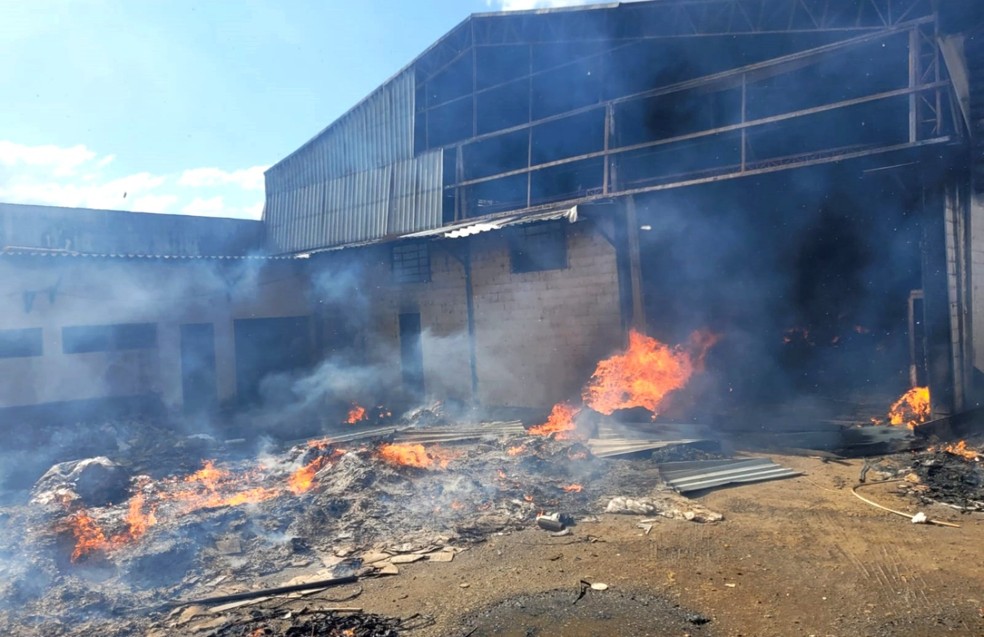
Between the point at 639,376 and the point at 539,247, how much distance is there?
3774mm

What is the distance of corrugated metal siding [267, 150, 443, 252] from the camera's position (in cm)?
1702

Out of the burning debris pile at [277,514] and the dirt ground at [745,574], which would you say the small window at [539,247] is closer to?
the burning debris pile at [277,514]

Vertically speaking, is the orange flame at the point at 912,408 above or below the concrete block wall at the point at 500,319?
below

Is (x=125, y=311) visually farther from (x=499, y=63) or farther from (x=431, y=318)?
(x=499, y=63)

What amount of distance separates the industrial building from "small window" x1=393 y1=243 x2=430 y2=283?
0.25 ft

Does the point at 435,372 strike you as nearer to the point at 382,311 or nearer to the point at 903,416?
the point at 382,311

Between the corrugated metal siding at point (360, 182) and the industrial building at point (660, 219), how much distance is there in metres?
0.13

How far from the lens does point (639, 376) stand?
41.7ft

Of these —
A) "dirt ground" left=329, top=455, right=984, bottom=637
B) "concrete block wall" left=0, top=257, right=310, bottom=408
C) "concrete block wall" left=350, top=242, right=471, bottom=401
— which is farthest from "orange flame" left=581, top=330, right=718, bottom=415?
"concrete block wall" left=0, top=257, right=310, bottom=408

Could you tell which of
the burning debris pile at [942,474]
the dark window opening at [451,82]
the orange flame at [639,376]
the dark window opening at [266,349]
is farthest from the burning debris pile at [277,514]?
the dark window opening at [451,82]

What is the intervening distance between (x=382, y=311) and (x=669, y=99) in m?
9.60

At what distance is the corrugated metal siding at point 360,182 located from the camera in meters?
17.3

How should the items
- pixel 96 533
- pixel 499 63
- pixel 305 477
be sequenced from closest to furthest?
pixel 96 533 < pixel 305 477 < pixel 499 63

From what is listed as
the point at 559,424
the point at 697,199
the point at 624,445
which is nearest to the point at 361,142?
the point at 697,199
